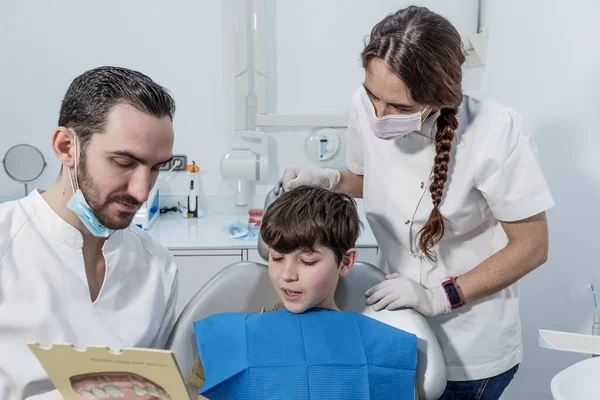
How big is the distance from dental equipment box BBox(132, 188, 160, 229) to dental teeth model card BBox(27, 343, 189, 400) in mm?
1392

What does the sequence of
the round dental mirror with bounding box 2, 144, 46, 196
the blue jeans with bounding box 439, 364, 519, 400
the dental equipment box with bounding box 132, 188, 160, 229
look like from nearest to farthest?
1. the blue jeans with bounding box 439, 364, 519, 400
2. the dental equipment box with bounding box 132, 188, 160, 229
3. the round dental mirror with bounding box 2, 144, 46, 196

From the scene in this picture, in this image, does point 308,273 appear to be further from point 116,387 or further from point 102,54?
point 102,54

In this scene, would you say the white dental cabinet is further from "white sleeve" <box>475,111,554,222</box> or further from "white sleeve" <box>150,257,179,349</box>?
"white sleeve" <box>475,111,554,222</box>

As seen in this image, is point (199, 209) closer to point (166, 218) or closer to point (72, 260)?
point (166, 218)

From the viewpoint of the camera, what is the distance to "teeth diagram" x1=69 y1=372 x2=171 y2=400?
928 millimetres

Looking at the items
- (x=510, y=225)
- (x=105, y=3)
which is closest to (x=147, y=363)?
(x=510, y=225)

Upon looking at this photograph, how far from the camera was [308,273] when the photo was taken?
1.29m

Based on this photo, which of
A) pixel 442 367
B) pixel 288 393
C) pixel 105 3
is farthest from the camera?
pixel 105 3

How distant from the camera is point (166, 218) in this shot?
8.95 ft

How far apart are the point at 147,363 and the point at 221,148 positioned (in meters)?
1.96

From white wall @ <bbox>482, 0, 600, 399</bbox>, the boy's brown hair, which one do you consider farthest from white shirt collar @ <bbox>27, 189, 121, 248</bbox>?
white wall @ <bbox>482, 0, 600, 399</bbox>

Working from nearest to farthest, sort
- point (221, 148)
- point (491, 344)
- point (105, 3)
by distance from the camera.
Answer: point (491, 344) → point (105, 3) → point (221, 148)

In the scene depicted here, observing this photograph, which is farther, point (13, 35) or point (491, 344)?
point (13, 35)

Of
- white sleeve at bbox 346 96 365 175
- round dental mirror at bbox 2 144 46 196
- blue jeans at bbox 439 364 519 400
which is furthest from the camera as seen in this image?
round dental mirror at bbox 2 144 46 196
